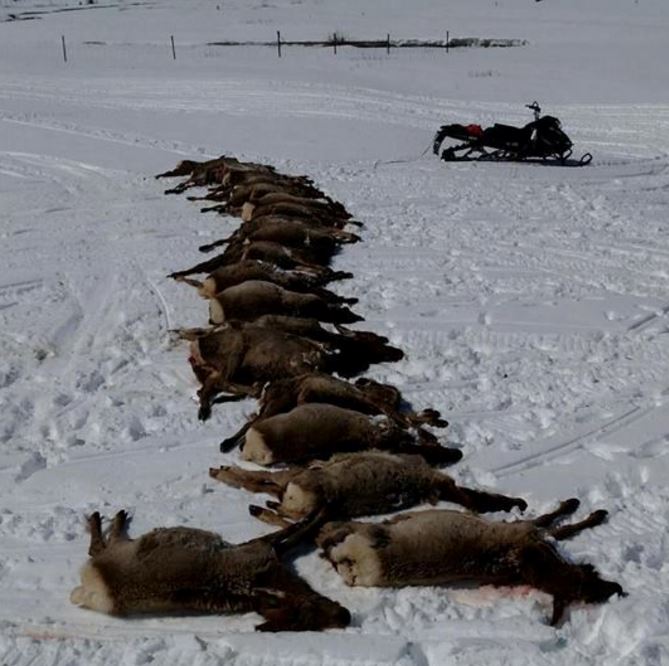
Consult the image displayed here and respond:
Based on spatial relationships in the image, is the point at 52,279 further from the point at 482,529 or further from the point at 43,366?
the point at 482,529

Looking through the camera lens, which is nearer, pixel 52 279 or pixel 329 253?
Result: pixel 52 279

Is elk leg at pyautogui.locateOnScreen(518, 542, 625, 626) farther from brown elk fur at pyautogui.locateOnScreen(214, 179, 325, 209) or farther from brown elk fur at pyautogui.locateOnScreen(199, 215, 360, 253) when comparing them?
brown elk fur at pyautogui.locateOnScreen(214, 179, 325, 209)

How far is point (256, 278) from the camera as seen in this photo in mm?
8164

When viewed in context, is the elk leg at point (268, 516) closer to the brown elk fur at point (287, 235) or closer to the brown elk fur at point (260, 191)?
the brown elk fur at point (287, 235)

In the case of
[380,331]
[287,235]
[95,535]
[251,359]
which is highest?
[287,235]

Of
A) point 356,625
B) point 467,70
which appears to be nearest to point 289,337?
point 356,625

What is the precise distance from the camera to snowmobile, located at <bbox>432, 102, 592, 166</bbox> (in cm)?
1450

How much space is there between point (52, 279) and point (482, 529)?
5.92 meters

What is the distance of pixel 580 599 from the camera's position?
14.8 feet

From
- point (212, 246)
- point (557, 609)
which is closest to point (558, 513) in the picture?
point (557, 609)

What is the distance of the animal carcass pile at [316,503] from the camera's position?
4.41 m

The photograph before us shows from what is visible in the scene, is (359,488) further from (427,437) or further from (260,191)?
(260,191)

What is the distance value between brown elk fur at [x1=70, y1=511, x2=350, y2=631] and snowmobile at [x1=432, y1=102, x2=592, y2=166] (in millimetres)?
11123

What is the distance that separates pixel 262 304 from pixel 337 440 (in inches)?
87.0
